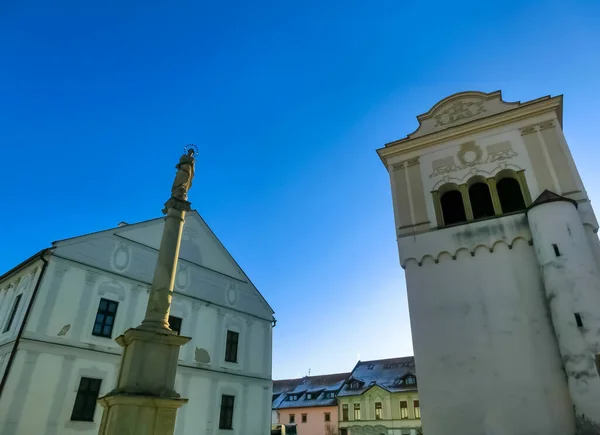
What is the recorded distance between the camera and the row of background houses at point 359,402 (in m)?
39.0

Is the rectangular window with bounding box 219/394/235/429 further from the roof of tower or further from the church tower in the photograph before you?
the roof of tower

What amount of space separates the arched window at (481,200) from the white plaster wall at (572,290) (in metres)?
1.39

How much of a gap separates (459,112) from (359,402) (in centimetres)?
3595

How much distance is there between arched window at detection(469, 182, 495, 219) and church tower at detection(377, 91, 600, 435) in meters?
0.04

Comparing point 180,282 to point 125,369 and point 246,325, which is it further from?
point 125,369

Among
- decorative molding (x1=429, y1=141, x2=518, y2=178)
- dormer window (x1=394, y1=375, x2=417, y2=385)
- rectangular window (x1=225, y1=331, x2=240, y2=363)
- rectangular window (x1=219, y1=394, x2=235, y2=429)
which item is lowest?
rectangular window (x1=219, y1=394, x2=235, y2=429)

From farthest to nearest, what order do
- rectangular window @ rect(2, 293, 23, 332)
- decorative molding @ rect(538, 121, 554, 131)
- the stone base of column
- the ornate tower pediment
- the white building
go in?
rectangular window @ rect(2, 293, 23, 332) → the ornate tower pediment → the white building → decorative molding @ rect(538, 121, 554, 131) → the stone base of column

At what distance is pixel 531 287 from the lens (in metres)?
10.6

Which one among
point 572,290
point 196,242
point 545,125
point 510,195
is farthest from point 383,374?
point 572,290

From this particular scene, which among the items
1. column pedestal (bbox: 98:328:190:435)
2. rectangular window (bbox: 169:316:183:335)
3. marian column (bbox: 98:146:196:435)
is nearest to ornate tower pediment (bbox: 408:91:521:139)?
marian column (bbox: 98:146:196:435)

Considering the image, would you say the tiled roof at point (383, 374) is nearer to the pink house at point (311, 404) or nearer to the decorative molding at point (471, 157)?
the pink house at point (311, 404)

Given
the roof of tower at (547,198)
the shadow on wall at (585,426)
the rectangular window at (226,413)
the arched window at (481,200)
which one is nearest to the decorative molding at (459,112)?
the arched window at (481,200)

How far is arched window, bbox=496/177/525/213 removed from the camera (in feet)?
39.8

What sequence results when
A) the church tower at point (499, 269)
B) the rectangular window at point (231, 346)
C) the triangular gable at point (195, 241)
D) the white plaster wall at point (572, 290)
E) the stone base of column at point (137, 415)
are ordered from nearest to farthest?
1. the stone base of column at point (137, 415)
2. the white plaster wall at point (572, 290)
3. the church tower at point (499, 269)
4. the triangular gable at point (195, 241)
5. the rectangular window at point (231, 346)
